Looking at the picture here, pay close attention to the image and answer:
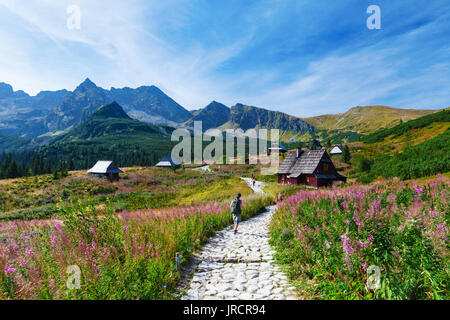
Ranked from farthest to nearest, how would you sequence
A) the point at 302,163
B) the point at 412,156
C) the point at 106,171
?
1. the point at 106,171
2. the point at 302,163
3. the point at 412,156

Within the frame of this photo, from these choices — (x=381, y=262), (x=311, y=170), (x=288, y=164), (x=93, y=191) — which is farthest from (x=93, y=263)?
(x=93, y=191)

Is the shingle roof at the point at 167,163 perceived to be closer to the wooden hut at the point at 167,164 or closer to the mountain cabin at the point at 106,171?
the wooden hut at the point at 167,164

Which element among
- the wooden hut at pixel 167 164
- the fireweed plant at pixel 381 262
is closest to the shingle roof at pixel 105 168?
the wooden hut at pixel 167 164

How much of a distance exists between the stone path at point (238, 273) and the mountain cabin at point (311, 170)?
28159 millimetres

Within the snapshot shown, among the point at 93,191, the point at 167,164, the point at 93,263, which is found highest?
the point at 167,164

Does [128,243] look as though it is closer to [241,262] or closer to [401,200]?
[241,262]

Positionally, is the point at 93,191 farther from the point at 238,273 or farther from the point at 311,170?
the point at 238,273

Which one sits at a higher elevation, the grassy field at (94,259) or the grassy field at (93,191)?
the grassy field at (94,259)

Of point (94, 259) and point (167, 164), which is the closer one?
point (94, 259)

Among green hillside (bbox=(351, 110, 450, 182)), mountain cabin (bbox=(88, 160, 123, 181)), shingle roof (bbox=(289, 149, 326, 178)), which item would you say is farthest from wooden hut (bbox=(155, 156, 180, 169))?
green hillside (bbox=(351, 110, 450, 182))

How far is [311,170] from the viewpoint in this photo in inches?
1319

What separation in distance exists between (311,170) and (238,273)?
103ft

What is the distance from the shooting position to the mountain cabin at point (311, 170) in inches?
1314
